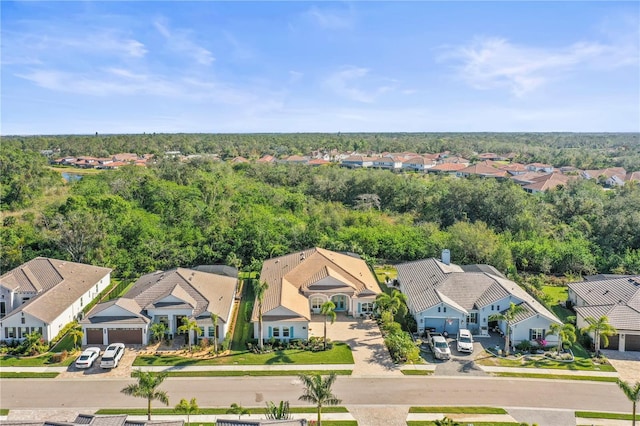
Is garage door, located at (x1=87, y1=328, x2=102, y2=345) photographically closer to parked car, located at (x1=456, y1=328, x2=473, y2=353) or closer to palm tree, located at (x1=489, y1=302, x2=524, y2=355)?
parked car, located at (x1=456, y1=328, x2=473, y2=353)

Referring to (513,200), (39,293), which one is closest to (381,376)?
(39,293)

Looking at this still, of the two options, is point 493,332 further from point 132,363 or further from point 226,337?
point 132,363

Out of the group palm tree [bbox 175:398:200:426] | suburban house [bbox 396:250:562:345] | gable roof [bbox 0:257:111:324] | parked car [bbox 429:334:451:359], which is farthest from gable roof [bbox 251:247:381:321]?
gable roof [bbox 0:257:111:324]

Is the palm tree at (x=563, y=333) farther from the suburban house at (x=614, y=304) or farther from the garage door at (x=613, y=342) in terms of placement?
the suburban house at (x=614, y=304)

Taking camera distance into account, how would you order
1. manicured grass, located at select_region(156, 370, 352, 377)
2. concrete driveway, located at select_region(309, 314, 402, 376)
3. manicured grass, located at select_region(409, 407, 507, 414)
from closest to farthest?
manicured grass, located at select_region(409, 407, 507, 414) < manicured grass, located at select_region(156, 370, 352, 377) < concrete driveway, located at select_region(309, 314, 402, 376)

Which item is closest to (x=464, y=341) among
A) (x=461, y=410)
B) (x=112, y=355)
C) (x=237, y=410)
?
(x=461, y=410)

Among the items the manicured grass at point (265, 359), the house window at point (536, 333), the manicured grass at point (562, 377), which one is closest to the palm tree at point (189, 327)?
the manicured grass at point (265, 359)

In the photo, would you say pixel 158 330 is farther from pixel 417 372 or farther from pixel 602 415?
pixel 602 415
